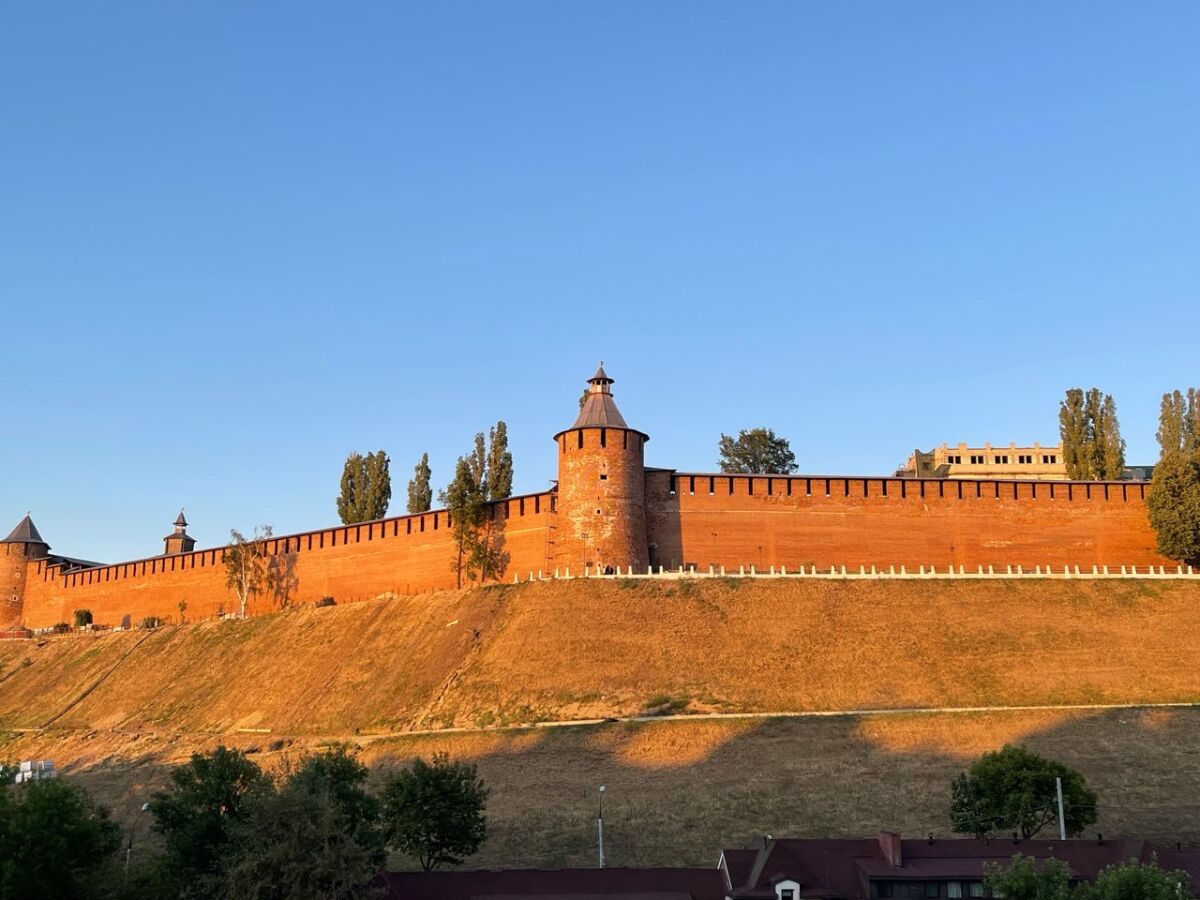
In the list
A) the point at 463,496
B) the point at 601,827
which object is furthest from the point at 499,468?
the point at 601,827

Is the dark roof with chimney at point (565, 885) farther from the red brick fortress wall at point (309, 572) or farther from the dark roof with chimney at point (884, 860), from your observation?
the red brick fortress wall at point (309, 572)

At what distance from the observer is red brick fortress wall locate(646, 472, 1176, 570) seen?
65625 mm

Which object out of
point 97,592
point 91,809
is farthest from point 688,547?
point 97,592

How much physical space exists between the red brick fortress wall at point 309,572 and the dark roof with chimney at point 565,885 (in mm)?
33297

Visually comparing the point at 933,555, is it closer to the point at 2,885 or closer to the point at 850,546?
the point at 850,546

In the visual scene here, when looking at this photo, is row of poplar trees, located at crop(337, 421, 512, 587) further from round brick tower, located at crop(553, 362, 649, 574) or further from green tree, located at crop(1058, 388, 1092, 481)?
green tree, located at crop(1058, 388, 1092, 481)

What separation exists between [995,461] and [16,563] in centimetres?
8621

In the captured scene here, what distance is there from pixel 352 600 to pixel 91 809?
118ft

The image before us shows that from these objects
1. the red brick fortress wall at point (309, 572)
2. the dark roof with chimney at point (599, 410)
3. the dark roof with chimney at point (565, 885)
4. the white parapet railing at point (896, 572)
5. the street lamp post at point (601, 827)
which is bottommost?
the dark roof with chimney at point (565, 885)

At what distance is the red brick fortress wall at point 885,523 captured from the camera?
65.6m

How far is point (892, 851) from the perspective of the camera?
30.7m

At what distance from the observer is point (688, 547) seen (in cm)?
6525

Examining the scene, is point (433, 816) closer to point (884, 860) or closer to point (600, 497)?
point (884, 860)

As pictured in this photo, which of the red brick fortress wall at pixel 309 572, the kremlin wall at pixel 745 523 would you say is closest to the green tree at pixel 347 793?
the kremlin wall at pixel 745 523
